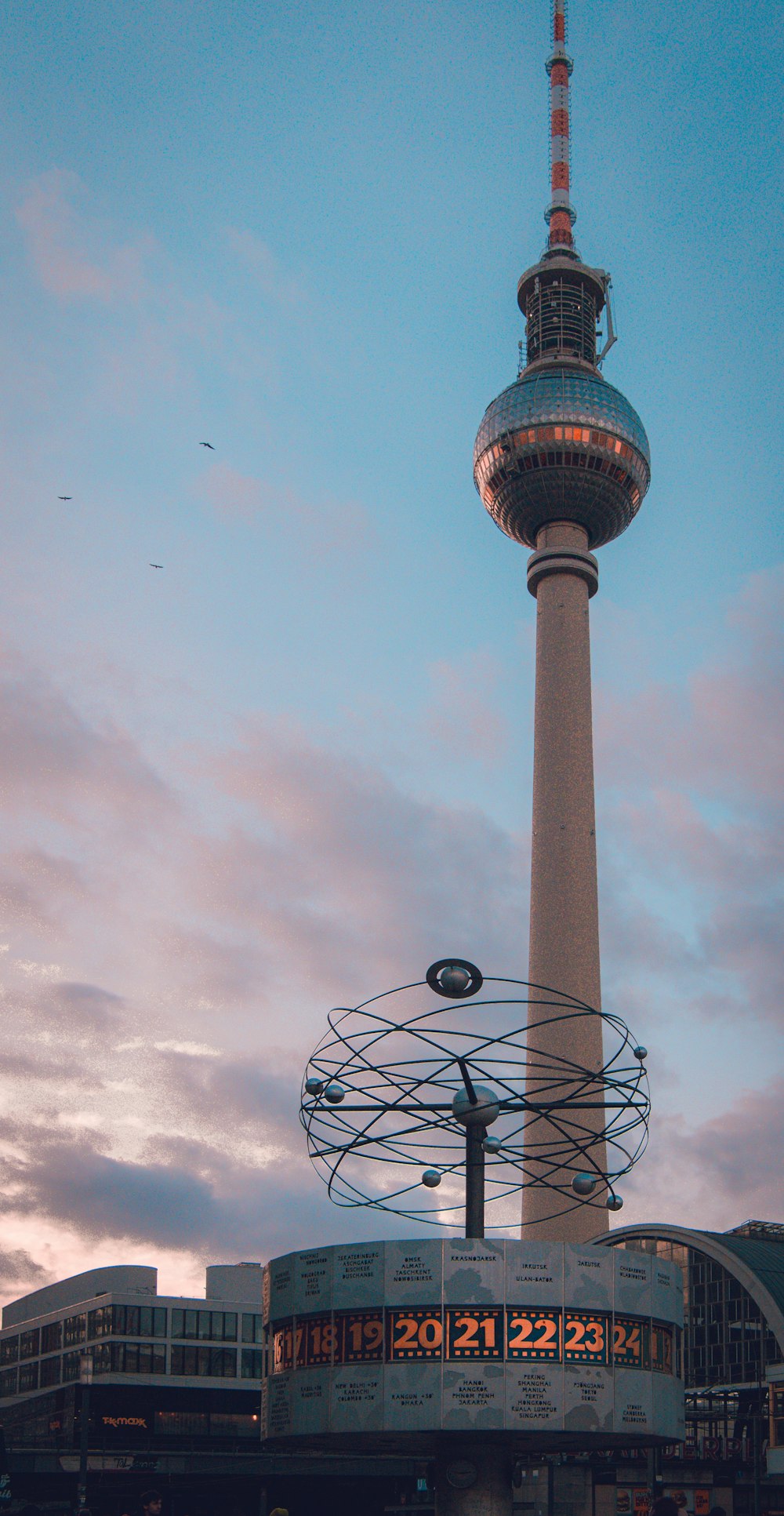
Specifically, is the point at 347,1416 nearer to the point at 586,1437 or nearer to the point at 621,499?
the point at 586,1437

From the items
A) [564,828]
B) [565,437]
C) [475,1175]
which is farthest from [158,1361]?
[475,1175]

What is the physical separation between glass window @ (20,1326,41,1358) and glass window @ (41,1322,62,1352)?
1.55 meters

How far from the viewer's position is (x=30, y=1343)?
13212 cm

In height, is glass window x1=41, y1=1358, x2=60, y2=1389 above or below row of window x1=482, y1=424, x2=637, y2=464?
below

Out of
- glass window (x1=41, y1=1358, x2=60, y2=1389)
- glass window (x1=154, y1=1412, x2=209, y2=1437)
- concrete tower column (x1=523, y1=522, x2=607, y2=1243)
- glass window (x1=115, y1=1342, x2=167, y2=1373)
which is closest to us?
concrete tower column (x1=523, y1=522, x2=607, y2=1243)

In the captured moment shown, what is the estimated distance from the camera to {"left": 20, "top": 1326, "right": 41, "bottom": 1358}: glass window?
12925cm

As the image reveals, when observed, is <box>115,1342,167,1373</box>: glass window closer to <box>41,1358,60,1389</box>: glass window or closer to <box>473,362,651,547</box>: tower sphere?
<box>41,1358,60,1389</box>: glass window

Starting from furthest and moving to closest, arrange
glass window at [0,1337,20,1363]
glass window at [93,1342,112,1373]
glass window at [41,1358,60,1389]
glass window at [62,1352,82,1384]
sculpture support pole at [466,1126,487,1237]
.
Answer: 1. glass window at [0,1337,20,1363]
2. glass window at [41,1358,60,1389]
3. glass window at [62,1352,82,1384]
4. glass window at [93,1342,112,1373]
5. sculpture support pole at [466,1126,487,1237]

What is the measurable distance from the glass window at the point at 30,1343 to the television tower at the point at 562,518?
5474 centimetres

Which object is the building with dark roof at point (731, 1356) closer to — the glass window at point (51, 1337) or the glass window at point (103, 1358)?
the glass window at point (103, 1358)

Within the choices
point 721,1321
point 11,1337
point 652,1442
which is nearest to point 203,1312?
point 11,1337

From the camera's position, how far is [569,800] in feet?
346

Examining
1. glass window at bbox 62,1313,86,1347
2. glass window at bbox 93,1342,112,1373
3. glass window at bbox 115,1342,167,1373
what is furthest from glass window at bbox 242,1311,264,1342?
glass window at bbox 62,1313,86,1347

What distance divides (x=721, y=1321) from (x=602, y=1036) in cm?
2356
